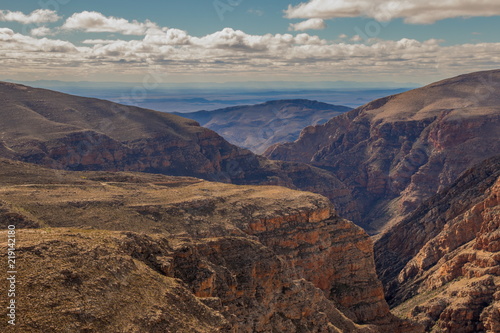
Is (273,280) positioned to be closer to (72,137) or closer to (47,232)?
(47,232)

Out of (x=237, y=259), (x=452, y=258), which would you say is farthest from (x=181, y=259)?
(x=452, y=258)

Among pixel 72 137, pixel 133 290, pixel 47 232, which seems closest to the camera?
pixel 133 290

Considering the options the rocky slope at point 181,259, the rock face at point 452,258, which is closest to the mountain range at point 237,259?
the rocky slope at point 181,259

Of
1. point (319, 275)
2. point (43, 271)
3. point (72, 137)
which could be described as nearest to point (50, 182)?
point (319, 275)

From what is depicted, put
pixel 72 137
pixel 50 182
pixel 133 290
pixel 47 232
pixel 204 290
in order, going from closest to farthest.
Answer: pixel 133 290, pixel 47 232, pixel 204 290, pixel 50 182, pixel 72 137

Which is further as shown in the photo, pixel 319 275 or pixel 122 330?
pixel 319 275

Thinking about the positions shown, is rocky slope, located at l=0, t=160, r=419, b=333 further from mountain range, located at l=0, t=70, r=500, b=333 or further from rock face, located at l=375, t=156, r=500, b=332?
rock face, located at l=375, t=156, r=500, b=332
